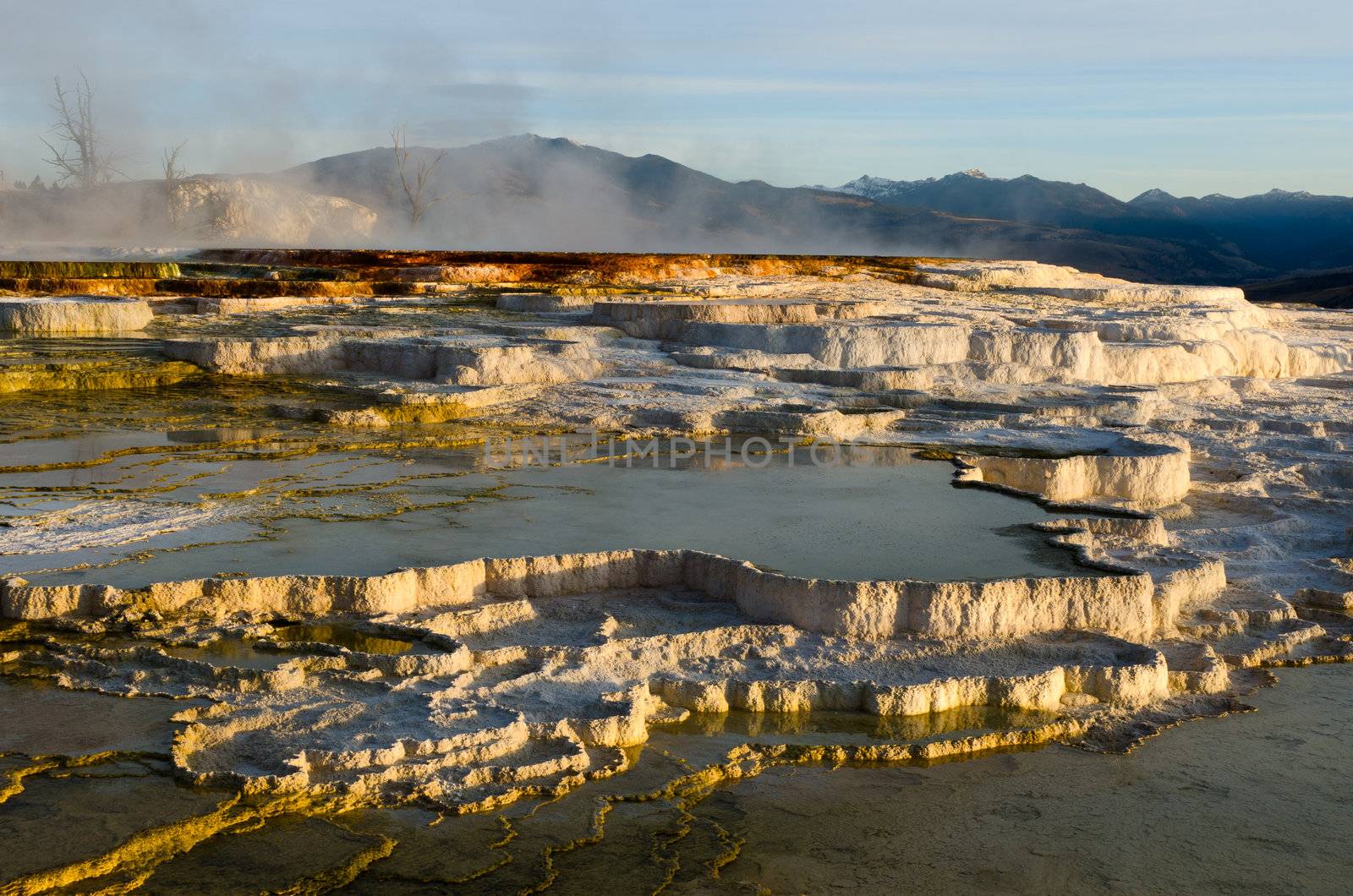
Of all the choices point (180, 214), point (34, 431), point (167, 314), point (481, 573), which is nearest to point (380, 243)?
point (180, 214)

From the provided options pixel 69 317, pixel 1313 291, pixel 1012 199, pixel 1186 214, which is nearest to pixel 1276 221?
pixel 1186 214

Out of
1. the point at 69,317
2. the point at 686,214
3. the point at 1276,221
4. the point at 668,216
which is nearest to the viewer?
the point at 69,317

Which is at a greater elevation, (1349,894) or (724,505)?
(724,505)

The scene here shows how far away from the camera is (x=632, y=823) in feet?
9.37

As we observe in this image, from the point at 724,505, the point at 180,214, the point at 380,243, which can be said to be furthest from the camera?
the point at 380,243

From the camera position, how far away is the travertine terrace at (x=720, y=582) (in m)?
3.28

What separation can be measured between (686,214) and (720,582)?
2876 inches

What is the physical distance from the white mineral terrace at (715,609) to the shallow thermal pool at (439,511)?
20cm

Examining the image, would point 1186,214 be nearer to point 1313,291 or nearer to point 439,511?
point 1313,291

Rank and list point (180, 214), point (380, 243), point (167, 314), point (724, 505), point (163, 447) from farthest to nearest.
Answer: point (380, 243)
point (180, 214)
point (167, 314)
point (163, 447)
point (724, 505)

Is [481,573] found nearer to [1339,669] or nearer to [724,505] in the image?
[724,505]

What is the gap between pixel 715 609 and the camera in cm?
405

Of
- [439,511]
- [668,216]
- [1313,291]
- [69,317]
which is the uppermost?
[668,216]

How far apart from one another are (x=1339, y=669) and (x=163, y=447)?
16.0 feet
